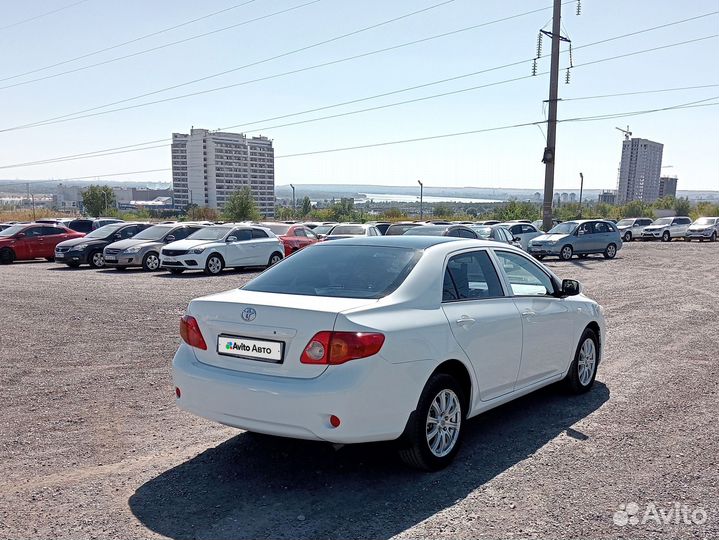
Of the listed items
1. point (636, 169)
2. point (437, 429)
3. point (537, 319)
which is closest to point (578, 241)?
point (537, 319)

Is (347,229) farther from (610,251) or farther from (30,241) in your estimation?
(30,241)

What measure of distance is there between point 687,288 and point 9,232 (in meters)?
23.9

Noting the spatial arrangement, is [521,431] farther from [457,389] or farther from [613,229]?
[613,229]

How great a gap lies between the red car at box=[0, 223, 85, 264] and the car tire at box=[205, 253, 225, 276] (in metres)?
8.44

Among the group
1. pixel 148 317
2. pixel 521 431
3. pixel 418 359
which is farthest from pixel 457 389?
pixel 148 317

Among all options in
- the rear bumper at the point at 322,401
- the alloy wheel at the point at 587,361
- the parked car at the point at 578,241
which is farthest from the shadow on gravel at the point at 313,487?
the parked car at the point at 578,241

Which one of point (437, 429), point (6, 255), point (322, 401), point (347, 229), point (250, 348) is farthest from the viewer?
point (347, 229)

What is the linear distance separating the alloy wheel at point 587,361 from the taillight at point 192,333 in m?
3.92

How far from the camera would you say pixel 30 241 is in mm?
24797

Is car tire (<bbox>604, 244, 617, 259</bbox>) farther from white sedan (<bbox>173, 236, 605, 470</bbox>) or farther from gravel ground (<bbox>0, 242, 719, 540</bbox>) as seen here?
white sedan (<bbox>173, 236, 605, 470</bbox>)

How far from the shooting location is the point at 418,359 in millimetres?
4301

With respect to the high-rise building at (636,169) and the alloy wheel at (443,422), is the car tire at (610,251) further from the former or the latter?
the high-rise building at (636,169)

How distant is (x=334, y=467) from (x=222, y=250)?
1620 cm

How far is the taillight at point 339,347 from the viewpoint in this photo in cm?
401
